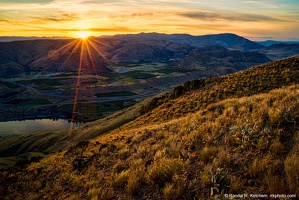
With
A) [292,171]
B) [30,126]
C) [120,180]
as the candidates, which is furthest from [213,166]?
[30,126]

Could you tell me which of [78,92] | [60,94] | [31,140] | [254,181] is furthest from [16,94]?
[254,181]

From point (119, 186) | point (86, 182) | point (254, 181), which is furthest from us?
point (86, 182)

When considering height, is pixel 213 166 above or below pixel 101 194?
above

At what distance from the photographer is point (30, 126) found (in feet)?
391

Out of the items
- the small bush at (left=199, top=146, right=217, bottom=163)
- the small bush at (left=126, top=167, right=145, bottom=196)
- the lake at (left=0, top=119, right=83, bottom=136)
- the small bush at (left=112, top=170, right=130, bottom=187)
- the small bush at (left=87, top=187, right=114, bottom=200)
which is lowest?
the lake at (left=0, top=119, right=83, bottom=136)

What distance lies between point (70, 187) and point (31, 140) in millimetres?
74840

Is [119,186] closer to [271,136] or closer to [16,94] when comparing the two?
[271,136]

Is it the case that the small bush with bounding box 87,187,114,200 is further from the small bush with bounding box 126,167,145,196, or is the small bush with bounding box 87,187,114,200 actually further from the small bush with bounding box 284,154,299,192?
the small bush with bounding box 284,154,299,192

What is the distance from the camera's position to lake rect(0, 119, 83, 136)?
110875 millimetres

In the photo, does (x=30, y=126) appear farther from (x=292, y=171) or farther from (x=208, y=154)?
(x=292, y=171)

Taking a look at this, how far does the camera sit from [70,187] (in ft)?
34.7

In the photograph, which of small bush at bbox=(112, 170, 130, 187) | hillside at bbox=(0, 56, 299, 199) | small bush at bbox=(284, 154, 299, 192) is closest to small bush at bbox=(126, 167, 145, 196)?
hillside at bbox=(0, 56, 299, 199)

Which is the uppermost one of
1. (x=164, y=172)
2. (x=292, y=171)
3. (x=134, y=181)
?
(x=292, y=171)

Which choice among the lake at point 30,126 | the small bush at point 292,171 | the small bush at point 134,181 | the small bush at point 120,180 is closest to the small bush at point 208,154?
the small bush at point 134,181
